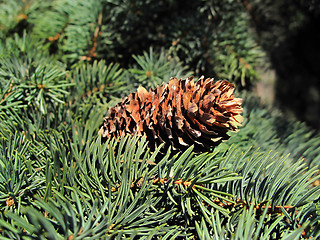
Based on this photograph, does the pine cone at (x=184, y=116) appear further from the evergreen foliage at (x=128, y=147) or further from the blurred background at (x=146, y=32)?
the blurred background at (x=146, y=32)

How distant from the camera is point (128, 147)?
0.31 m

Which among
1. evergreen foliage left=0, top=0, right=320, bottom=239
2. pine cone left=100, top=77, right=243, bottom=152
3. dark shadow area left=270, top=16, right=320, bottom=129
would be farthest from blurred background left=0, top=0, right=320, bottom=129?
dark shadow area left=270, top=16, right=320, bottom=129

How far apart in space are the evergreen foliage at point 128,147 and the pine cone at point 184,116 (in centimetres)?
2

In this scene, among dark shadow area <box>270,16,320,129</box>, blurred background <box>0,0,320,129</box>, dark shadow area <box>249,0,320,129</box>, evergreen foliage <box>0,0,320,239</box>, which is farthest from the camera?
dark shadow area <box>270,16,320,129</box>

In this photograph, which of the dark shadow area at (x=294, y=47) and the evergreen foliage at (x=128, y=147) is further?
the dark shadow area at (x=294, y=47)

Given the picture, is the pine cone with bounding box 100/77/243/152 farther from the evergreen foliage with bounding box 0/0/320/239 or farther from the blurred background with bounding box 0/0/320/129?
the blurred background with bounding box 0/0/320/129

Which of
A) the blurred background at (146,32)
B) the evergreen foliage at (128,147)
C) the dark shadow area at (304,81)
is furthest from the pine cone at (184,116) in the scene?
the dark shadow area at (304,81)

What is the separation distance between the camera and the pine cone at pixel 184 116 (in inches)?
12.3

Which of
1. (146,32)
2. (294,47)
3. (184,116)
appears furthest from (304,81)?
(184,116)

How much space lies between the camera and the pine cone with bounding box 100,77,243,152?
0.31 metres

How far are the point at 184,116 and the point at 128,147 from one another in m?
0.07

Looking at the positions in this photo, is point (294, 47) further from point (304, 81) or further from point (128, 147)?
point (128, 147)

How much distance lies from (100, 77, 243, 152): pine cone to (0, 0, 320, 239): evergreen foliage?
0.07ft

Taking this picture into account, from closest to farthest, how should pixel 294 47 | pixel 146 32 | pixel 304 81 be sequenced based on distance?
pixel 146 32, pixel 294 47, pixel 304 81
